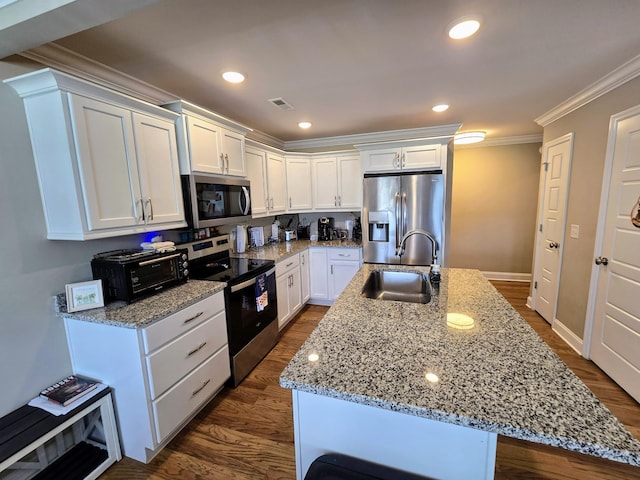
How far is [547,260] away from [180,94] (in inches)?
171

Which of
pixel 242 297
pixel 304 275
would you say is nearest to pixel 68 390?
pixel 242 297

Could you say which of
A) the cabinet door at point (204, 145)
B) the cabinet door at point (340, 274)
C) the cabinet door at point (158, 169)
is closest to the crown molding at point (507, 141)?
the cabinet door at point (340, 274)

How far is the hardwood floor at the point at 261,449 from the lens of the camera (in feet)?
5.13

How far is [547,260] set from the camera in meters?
3.29

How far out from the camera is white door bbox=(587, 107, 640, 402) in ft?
6.62

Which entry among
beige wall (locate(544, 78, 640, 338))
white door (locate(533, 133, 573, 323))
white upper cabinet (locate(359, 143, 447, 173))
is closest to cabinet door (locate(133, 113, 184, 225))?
white upper cabinet (locate(359, 143, 447, 173))

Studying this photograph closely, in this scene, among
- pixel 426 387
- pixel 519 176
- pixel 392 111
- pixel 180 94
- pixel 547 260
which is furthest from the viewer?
pixel 519 176

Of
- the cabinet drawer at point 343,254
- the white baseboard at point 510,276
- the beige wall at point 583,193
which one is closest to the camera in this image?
the beige wall at point 583,193

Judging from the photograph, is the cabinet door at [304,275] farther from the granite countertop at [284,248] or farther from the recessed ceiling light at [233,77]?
the recessed ceiling light at [233,77]

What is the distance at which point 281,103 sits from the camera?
2.58 metres

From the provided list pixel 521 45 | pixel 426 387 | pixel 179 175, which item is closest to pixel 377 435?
pixel 426 387

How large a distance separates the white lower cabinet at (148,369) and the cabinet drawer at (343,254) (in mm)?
2022

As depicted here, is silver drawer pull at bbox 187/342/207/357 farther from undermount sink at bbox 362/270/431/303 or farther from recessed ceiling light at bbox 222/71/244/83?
recessed ceiling light at bbox 222/71/244/83

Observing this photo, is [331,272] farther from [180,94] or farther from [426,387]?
[426,387]
